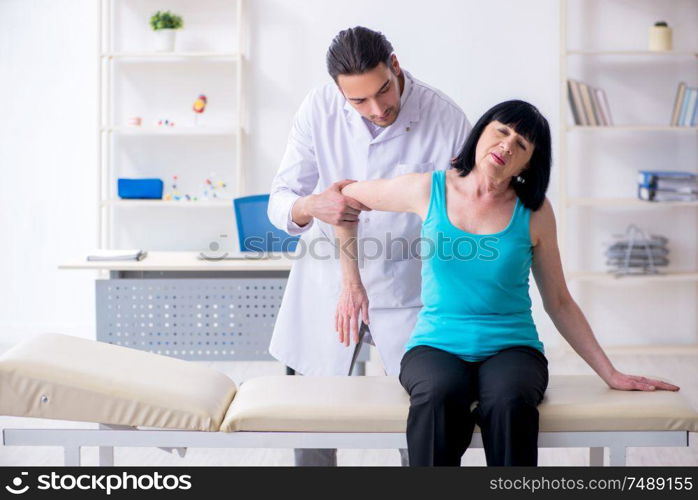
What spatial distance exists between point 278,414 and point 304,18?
316cm

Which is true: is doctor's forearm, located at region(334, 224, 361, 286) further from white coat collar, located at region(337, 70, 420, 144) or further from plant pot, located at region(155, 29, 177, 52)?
plant pot, located at region(155, 29, 177, 52)

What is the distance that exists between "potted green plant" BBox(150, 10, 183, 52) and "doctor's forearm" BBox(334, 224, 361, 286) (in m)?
2.71

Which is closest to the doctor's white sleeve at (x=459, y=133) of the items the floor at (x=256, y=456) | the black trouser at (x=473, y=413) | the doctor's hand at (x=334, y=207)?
the doctor's hand at (x=334, y=207)

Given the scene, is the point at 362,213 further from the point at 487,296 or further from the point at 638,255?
the point at 638,255

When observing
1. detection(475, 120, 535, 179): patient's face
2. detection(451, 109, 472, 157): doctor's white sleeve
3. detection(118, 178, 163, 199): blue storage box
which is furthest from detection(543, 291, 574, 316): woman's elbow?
detection(118, 178, 163, 199): blue storage box

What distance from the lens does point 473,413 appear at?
1.77m

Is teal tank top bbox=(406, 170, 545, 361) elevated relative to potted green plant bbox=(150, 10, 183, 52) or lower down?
lower down

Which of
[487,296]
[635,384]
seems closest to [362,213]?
[487,296]

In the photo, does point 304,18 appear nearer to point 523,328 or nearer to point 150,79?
point 150,79

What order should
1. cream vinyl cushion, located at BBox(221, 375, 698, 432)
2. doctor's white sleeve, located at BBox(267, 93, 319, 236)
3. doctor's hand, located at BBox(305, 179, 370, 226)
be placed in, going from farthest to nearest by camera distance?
doctor's white sleeve, located at BBox(267, 93, 319, 236) → doctor's hand, located at BBox(305, 179, 370, 226) → cream vinyl cushion, located at BBox(221, 375, 698, 432)

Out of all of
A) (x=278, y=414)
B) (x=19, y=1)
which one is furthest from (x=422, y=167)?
(x=19, y=1)

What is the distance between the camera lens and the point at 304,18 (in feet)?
15.1

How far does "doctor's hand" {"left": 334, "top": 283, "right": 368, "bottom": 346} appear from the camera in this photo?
6.97 ft

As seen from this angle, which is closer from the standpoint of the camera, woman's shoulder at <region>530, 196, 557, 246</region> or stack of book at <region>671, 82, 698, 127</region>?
woman's shoulder at <region>530, 196, 557, 246</region>
